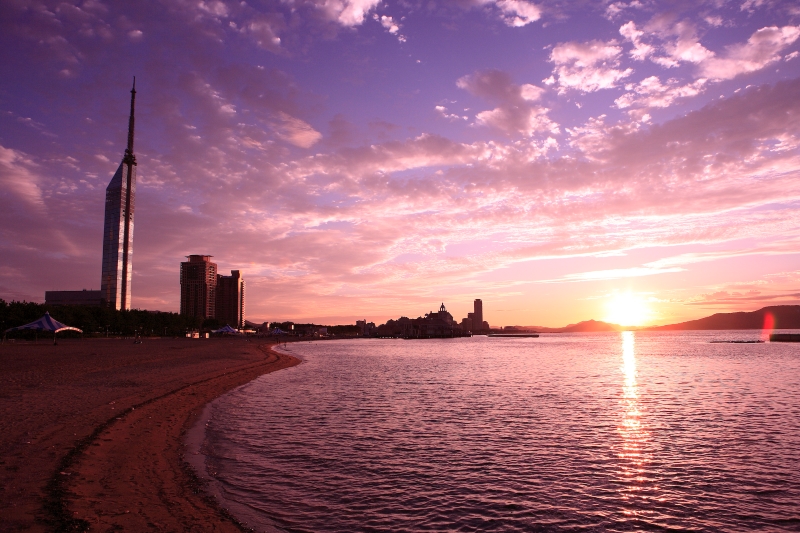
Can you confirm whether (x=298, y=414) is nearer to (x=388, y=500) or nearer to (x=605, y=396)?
(x=388, y=500)

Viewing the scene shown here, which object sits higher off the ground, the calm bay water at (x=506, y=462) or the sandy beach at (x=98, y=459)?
the sandy beach at (x=98, y=459)

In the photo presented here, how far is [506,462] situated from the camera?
18000mm

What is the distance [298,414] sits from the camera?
27.5 m

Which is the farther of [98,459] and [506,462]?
[506,462]

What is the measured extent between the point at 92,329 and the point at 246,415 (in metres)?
147

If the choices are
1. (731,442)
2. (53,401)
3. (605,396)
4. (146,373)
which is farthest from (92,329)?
(731,442)

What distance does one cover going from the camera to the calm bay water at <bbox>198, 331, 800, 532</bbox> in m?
13.1

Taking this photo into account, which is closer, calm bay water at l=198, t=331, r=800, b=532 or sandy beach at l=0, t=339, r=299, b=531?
sandy beach at l=0, t=339, r=299, b=531

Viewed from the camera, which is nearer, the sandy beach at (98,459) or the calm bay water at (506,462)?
the sandy beach at (98,459)

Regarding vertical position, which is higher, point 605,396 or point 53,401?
point 53,401

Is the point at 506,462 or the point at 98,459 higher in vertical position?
the point at 98,459

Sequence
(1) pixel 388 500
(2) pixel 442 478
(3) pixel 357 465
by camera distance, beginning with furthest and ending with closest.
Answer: (3) pixel 357 465, (2) pixel 442 478, (1) pixel 388 500

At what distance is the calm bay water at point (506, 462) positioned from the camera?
1309cm

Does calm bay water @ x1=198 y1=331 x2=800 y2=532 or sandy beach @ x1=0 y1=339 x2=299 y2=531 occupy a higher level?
sandy beach @ x1=0 y1=339 x2=299 y2=531
